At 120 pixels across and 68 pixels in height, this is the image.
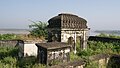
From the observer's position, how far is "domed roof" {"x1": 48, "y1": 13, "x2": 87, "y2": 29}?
1595cm

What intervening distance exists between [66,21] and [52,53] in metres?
4.34

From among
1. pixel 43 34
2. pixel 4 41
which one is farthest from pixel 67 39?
pixel 43 34

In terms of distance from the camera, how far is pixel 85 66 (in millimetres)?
13336

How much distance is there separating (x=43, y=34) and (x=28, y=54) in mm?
12161

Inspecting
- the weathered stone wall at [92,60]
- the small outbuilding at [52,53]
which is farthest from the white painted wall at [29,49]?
the weathered stone wall at [92,60]

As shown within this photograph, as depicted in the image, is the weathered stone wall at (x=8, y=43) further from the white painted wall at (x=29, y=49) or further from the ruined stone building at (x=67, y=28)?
the ruined stone building at (x=67, y=28)

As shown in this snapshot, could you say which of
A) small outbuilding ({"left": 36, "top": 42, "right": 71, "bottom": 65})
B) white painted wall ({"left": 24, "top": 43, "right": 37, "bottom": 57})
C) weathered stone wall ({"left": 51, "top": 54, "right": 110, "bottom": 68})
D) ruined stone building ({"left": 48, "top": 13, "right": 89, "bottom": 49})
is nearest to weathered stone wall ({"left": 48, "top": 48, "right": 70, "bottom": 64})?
small outbuilding ({"left": 36, "top": 42, "right": 71, "bottom": 65})

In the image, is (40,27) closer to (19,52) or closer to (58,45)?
(19,52)

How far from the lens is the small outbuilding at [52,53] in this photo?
40.1 ft

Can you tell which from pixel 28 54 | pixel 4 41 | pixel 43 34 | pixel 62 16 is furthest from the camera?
pixel 43 34

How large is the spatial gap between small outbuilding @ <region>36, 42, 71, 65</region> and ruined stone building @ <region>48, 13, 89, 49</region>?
282 cm

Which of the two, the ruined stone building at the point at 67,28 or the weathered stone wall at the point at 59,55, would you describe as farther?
the ruined stone building at the point at 67,28

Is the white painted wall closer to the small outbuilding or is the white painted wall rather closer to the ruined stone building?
the ruined stone building

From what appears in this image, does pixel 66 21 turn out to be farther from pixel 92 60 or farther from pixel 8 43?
pixel 8 43
